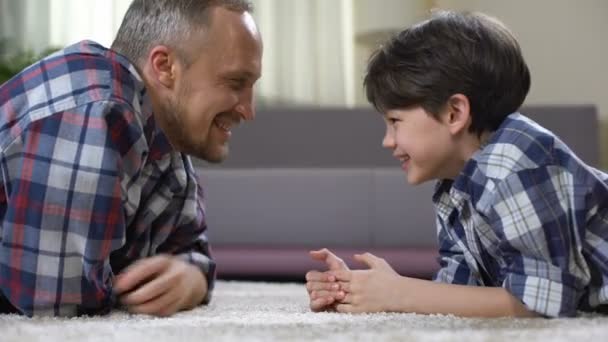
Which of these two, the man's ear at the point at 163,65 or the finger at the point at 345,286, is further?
the man's ear at the point at 163,65

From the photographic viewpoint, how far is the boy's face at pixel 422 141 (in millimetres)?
1097

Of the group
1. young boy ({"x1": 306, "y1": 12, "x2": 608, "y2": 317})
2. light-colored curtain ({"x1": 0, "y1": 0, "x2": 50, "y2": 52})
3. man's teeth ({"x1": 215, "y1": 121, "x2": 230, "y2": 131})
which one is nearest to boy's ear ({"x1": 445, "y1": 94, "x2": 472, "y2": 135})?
young boy ({"x1": 306, "y1": 12, "x2": 608, "y2": 317})

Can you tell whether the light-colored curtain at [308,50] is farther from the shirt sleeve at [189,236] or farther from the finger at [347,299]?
the finger at [347,299]

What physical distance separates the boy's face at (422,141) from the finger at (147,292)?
1.30 feet

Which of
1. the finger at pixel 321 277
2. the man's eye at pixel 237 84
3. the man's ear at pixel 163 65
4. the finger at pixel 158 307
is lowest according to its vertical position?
the finger at pixel 158 307

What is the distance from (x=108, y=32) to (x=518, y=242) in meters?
2.67

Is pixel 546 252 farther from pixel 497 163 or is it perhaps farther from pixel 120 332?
pixel 120 332

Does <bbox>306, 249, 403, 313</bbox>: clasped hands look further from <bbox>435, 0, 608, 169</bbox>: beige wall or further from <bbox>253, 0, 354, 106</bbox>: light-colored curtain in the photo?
<bbox>435, 0, 608, 169</bbox>: beige wall

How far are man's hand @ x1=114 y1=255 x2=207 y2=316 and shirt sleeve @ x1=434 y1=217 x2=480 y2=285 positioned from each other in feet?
1.39

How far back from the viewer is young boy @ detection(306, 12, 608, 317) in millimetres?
929

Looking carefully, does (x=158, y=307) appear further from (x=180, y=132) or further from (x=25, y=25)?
(x=25, y=25)

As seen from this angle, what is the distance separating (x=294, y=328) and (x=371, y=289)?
0.24 metres

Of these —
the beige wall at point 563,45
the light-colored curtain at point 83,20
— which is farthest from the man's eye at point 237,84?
the light-colored curtain at point 83,20

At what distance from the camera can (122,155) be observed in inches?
39.1
